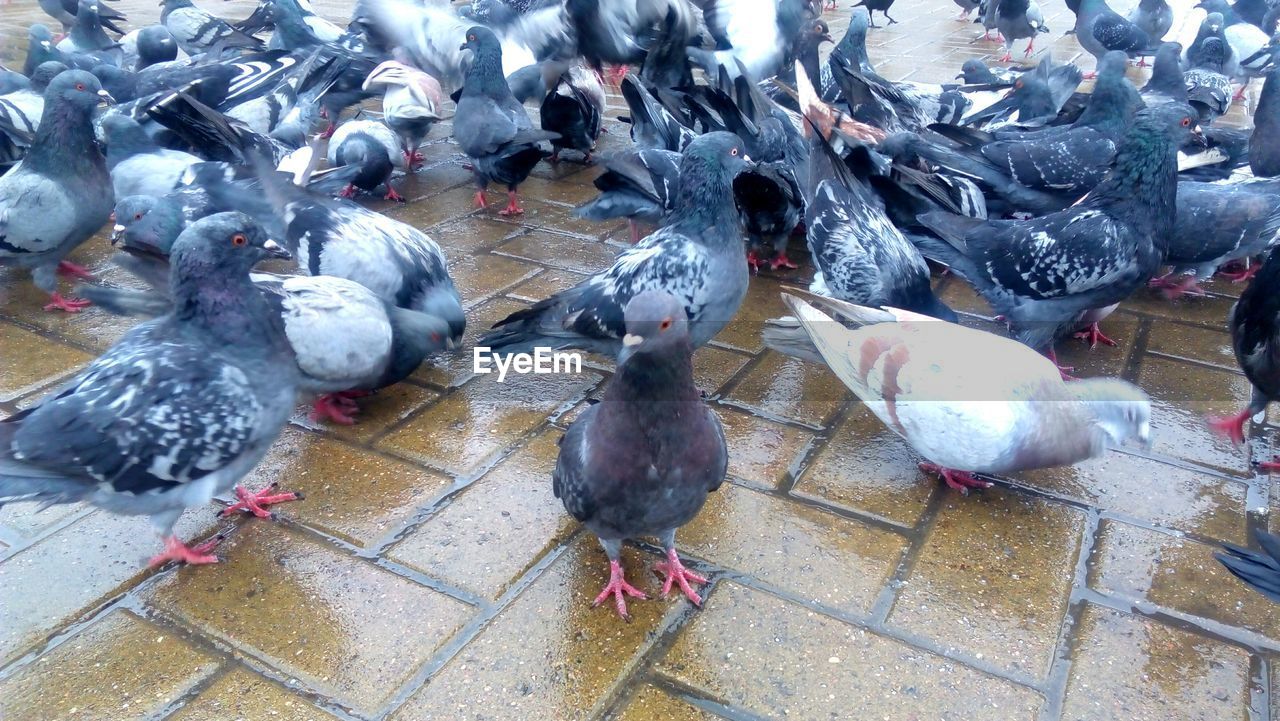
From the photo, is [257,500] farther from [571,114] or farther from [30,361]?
[571,114]

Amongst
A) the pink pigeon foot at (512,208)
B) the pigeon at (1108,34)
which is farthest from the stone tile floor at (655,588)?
the pigeon at (1108,34)

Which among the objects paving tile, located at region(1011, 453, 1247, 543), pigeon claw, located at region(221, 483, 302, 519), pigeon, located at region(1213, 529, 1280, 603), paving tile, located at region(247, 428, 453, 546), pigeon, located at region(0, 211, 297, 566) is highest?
pigeon, located at region(0, 211, 297, 566)

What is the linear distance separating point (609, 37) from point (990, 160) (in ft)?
8.69

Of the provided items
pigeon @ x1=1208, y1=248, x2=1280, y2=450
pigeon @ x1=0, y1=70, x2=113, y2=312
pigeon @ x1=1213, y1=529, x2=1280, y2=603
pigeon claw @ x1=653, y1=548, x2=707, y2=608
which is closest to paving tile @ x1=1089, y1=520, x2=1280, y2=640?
pigeon @ x1=1213, y1=529, x2=1280, y2=603

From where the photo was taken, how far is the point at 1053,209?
5.23 metres

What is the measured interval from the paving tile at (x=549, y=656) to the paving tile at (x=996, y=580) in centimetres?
83

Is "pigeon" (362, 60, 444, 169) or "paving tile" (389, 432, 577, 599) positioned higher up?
"pigeon" (362, 60, 444, 169)

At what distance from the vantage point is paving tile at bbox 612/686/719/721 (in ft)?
7.44

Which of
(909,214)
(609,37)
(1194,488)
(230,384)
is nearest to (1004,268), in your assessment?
(909,214)

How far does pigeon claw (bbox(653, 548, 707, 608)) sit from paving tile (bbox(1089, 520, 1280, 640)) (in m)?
1.33

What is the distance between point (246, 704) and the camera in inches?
89.3

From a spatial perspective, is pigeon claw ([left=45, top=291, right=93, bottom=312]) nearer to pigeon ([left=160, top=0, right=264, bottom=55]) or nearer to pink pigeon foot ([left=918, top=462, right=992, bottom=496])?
Result: pink pigeon foot ([left=918, top=462, right=992, bottom=496])

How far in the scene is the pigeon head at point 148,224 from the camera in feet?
13.8

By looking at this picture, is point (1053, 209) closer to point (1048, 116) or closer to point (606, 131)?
point (1048, 116)
